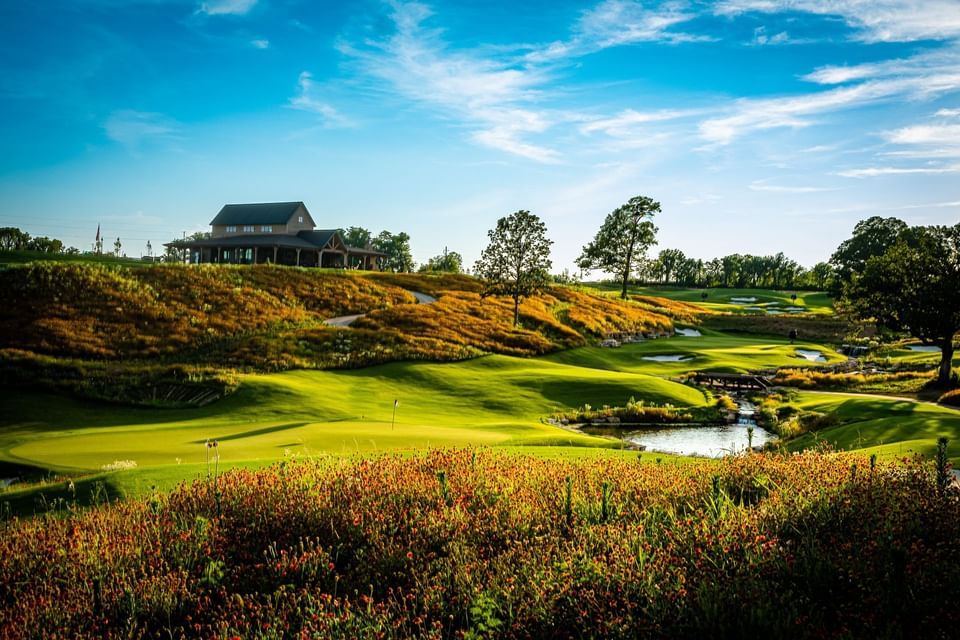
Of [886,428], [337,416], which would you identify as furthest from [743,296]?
[337,416]

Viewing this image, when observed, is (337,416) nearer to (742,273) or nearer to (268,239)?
(268,239)

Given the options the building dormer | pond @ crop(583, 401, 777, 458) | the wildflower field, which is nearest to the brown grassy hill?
pond @ crop(583, 401, 777, 458)

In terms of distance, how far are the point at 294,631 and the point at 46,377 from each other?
27477 millimetres

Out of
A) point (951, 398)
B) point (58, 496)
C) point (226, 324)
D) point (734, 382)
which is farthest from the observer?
point (226, 324)

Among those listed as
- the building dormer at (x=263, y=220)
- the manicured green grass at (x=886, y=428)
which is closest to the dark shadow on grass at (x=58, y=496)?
the manicured green grass at (x=886, y=428)

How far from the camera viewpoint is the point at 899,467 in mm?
8469

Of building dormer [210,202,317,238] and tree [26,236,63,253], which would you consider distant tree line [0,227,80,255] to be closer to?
tree [26,236,63,253]

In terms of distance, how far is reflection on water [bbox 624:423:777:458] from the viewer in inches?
840

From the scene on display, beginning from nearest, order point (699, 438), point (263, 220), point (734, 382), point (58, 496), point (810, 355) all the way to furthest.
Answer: point (58, 496) → point (699, 438) → point (734, 382) → point (810, 355) → point (263, 220)

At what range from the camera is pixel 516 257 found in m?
47.2

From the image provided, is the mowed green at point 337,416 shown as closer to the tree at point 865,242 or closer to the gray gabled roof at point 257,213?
the gray gabled roof at point 257,213

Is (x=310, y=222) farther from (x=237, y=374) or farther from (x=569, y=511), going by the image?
(x=569, y=511)

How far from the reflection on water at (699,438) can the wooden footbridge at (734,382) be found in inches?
328

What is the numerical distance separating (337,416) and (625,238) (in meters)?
68.8
